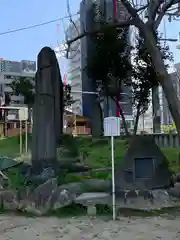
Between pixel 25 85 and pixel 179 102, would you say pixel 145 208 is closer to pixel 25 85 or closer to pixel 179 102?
pixel 179 102

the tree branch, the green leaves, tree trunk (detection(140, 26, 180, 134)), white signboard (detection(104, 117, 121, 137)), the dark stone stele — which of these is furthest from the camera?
the green leaves

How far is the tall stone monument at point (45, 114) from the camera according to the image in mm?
10383

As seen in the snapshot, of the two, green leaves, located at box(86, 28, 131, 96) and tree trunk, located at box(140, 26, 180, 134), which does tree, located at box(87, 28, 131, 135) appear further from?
tree trunk, located at box(140, 26, 180, 134)

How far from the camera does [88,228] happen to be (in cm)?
668

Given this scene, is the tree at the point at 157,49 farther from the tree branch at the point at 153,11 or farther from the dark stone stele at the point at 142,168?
the dark stone stele at the point at 142,168

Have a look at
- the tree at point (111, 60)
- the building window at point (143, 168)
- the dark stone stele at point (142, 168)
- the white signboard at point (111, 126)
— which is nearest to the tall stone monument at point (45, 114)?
the dark stone stele at point (142, 168)

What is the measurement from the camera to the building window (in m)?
8.78

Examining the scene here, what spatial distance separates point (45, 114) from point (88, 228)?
4408 mm

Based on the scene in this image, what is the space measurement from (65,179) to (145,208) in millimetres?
2632

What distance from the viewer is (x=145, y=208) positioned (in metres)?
7.98

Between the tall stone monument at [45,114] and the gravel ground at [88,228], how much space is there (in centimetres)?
301

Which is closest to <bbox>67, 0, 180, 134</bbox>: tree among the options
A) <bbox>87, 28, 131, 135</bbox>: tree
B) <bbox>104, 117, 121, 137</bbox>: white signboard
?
<bbox>104, 117, 121, 137</bbox>: white signboard

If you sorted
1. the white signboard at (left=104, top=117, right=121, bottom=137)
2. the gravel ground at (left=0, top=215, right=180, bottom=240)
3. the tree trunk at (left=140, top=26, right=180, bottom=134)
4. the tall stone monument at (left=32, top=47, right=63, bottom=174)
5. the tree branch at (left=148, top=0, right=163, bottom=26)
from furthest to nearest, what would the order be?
the tall stone monument at (left=32, top=47, right=63, bottom=174) < the tree branch at (left=148, top=0, right=163, bottom=26) < the tree trunk at (left=140, top=26, right=180, bottom=134) < the white signboard at (left=104, top=117, right=121, bottom=137) < the gravel ground at (left=0, top=215, right=180, bottom=240)

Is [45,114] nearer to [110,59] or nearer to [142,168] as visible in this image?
[142,168]
